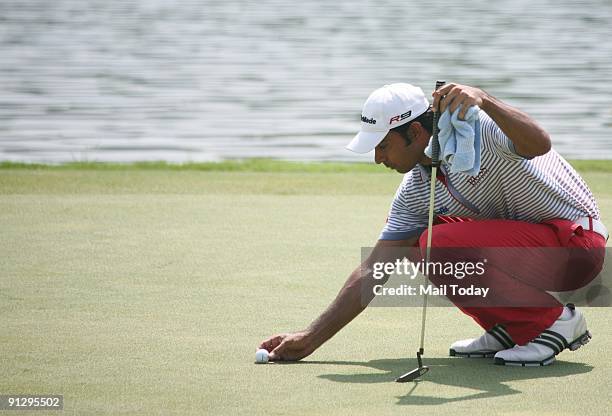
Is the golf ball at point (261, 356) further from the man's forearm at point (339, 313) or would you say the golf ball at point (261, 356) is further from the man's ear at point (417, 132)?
the man's ear at point (417, 132)

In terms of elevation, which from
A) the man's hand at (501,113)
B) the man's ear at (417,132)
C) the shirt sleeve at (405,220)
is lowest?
the shirt sleeve at (405,220)

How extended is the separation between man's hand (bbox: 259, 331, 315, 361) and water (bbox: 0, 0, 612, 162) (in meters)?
7.10

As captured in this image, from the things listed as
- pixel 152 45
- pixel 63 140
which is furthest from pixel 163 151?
pixel 152 45

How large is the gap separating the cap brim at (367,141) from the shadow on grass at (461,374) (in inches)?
30.6

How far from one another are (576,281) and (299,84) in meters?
13.2

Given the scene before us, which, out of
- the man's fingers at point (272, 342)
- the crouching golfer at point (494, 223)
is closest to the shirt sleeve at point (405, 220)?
the crouching golfer at point (494, 223)

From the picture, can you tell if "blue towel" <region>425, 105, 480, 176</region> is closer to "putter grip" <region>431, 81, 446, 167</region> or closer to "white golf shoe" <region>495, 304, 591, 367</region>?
"putter grip" <region>431, 81, 446, 167</region>

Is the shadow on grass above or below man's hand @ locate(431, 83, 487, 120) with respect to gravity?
below

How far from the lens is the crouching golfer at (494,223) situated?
480 centimetres

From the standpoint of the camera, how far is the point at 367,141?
4.77m

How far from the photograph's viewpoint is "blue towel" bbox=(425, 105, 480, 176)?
445 cm

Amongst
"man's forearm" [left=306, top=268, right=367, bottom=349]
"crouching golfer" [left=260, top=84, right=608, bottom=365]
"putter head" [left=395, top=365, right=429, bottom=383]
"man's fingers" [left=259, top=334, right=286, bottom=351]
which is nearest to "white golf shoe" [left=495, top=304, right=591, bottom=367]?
"crouching golfer" [left=260, top=84, right=608, bottom=365]

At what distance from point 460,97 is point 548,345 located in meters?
1.02

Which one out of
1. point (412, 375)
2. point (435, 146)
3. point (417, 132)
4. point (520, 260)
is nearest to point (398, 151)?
point (417, 132)
